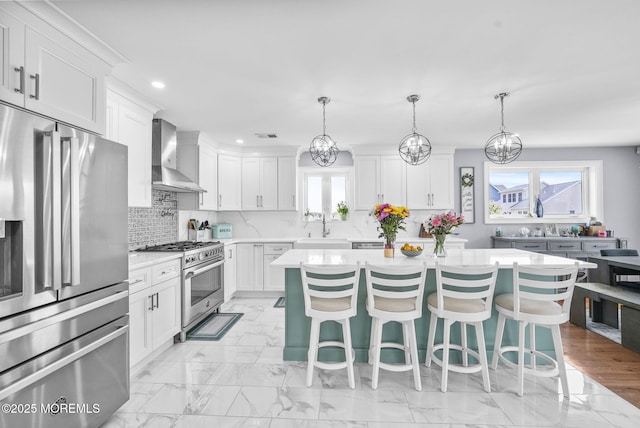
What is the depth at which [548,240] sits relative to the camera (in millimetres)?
4988

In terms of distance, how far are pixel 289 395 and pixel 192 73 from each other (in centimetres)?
266

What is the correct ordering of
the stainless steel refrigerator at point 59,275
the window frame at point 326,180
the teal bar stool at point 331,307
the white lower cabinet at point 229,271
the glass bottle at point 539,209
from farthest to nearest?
1. the window frame at point 326,180
2. the glass bottle at point 539,209
3. the white lower cabinet at point 229,271
4. the teal bar stool at point 331,307
5. the stainless steel refrigerator at point 59,275

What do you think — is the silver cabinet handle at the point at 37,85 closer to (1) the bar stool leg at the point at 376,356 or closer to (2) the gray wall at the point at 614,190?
(1) the bar stool leg at the point at 376,356

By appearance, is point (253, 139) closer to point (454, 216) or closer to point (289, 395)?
point (454, 216)

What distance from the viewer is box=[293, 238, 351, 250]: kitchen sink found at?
5.11 metres

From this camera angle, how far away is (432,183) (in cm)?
543

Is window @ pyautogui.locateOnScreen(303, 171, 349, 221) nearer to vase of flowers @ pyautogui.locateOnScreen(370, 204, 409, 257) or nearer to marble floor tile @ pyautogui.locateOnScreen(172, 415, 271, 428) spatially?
vase of flowers @ pyautogui.locateOnScreen(370, 204, 409, 257)

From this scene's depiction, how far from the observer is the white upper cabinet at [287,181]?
5449mm

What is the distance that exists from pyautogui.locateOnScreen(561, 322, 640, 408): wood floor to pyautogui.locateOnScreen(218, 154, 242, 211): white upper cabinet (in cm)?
468

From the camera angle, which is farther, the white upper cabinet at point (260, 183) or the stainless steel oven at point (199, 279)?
the white upper cabinet at point (260, 183)

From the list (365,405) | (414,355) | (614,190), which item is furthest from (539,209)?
(365,405)

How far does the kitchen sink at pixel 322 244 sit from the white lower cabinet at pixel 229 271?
38.3 inches

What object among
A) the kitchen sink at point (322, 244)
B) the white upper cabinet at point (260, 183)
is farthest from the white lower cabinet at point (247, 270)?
the white upper cabinet at point (260, 183)

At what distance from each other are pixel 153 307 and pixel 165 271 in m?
0.35
